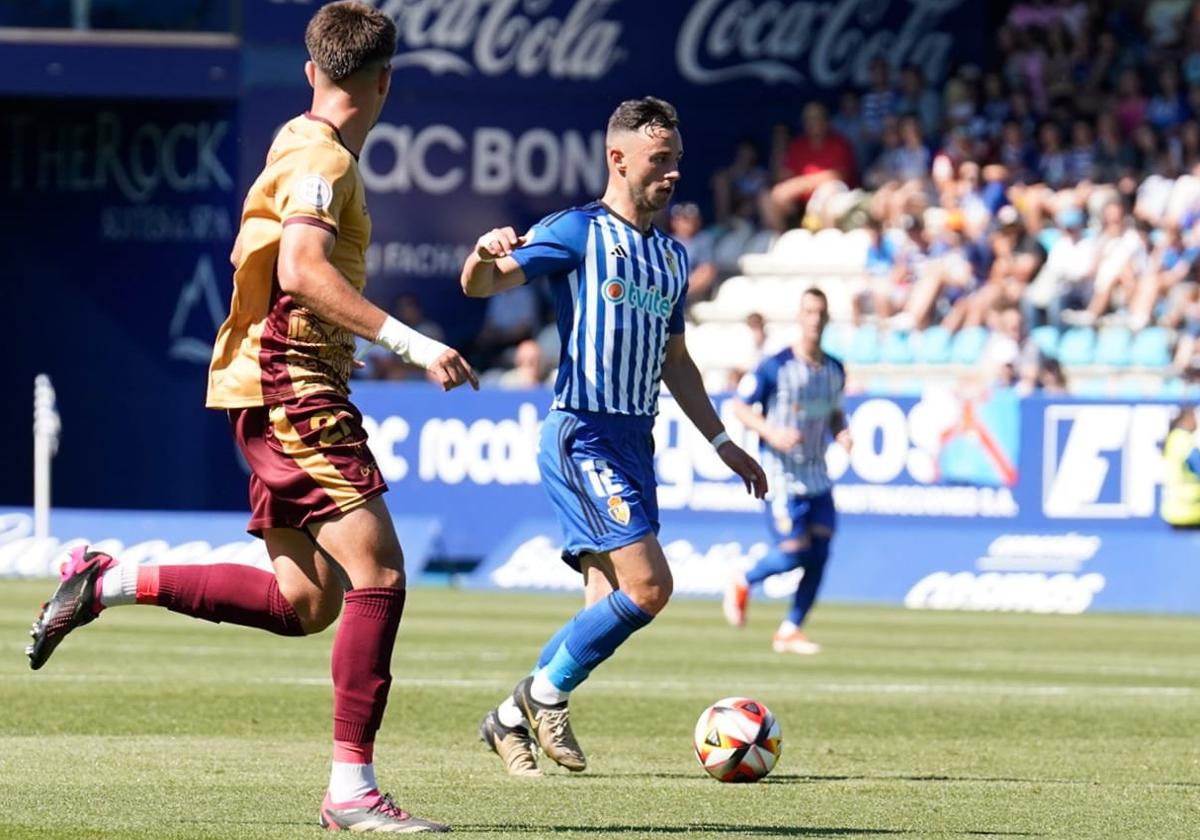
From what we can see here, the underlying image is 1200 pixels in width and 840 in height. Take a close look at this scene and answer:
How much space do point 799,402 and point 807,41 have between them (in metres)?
12.9

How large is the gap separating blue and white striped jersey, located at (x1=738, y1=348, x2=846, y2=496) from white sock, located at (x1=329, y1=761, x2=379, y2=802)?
9614 mm

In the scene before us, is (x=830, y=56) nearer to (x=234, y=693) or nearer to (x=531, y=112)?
(x=531, y=112)

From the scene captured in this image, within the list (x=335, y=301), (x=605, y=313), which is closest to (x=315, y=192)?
(x=335, y=301)

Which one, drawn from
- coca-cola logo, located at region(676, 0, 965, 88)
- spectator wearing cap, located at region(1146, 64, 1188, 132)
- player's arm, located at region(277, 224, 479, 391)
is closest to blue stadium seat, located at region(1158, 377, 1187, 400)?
spectator wearing cap, located at region(1146, 64, 1188, 132)

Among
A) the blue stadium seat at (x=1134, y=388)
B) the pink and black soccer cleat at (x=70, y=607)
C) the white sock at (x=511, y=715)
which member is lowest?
the blue stadium seat at (x=1134, y=388)

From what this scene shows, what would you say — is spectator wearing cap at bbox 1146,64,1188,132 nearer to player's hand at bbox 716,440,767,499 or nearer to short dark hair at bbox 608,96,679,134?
player's hand at bbox 716,440,767,499

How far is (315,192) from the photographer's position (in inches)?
272

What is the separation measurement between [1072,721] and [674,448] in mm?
11786

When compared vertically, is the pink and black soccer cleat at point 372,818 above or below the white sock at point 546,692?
above

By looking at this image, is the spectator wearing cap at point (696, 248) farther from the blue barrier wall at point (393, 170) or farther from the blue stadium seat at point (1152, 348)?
the blue stadium seat at point (1152, 348)

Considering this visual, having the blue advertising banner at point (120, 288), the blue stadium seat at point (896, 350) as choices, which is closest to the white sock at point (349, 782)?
the blue stadium seat at point (896, 350)

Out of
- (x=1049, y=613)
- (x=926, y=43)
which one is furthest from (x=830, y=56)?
(x=1049, y=613)

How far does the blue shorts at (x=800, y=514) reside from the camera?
54.0ft

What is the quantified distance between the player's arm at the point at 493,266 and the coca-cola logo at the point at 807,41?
2023 centimetres
